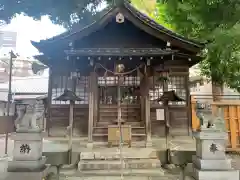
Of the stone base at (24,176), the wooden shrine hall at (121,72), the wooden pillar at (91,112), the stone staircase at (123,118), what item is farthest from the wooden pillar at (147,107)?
the stone base at (24,176)

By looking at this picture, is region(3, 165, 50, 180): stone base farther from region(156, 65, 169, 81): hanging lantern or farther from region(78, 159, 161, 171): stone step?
region(156, 65, 169, 81): hanging lantern

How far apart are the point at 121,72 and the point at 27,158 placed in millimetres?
4910

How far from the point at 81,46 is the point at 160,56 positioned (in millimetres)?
3584

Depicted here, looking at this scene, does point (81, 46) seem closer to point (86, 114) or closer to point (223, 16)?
point (86, 114)

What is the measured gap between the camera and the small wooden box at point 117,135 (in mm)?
8836

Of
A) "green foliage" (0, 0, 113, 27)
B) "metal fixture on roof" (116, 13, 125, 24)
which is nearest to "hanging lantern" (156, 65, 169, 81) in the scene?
"metal fixture on roof" (116, 13, 125, 24)

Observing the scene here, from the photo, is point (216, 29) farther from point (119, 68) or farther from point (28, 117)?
point (28, 117)

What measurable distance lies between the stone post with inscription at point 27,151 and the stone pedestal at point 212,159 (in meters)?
4.58

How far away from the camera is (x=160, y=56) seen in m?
9.03

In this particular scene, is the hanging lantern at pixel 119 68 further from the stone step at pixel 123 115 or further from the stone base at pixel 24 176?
the stone base at pixel 24 176

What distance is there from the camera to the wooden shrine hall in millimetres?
9148

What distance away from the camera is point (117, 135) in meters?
8.83

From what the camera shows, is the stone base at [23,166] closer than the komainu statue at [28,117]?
Yes

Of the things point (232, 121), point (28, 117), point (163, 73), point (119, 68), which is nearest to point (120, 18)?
point (119, 68)
